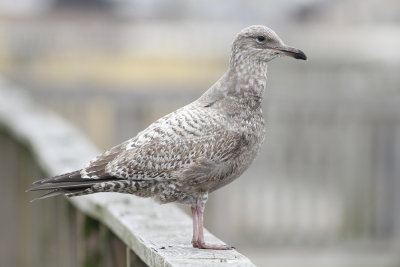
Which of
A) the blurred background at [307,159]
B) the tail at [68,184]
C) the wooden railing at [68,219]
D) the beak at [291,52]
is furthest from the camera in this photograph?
the blurred background at [307,159]

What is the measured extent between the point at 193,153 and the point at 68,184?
0.45 metres

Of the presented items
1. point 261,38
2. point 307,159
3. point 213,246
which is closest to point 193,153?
point 213,246

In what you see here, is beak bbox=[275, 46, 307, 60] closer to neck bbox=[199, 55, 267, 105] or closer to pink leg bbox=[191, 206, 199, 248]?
neck bbox=[199, 55, 267, 105]

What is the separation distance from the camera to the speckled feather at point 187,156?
3.65 meters

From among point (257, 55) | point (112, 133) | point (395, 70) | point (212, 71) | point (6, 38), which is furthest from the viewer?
point (6, 38)

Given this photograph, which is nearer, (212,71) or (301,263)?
(301,263)

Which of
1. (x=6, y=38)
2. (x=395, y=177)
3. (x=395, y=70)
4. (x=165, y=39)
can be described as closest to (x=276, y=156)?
(x=395, y=177)

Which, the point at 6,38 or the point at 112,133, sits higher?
the point at 6,38

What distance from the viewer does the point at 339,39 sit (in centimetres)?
1850

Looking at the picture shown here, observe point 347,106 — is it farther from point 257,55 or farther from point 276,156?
point 257,55

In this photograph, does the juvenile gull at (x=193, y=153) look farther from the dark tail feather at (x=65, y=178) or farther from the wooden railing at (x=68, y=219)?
the wooden railing at (x=68, y=219)

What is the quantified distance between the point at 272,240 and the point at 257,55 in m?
5.05

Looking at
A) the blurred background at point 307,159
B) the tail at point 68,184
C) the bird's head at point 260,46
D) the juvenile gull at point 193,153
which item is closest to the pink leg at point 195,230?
the juvenile gull at point 193,153

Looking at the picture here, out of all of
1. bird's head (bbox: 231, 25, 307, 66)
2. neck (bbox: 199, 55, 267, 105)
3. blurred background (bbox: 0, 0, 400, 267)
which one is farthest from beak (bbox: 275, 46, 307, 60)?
blurred background (bbox: 0, 0, 400, 267)
